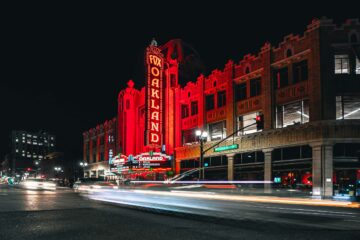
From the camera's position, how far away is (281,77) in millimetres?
37719

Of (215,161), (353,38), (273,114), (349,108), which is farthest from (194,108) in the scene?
(353,38)

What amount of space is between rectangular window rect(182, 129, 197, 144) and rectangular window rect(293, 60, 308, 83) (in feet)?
51.3

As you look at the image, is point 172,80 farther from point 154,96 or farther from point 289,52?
point 289,52

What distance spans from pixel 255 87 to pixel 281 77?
324 centimetres

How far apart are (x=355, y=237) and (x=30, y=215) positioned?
11.3 m

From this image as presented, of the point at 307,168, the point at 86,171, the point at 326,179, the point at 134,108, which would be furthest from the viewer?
the point at 86,171

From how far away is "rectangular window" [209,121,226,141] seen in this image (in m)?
44.2

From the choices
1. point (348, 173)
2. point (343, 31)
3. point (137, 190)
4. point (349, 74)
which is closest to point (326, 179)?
point (348, 173)

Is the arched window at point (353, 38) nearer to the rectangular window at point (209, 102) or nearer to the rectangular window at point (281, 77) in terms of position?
the rectangular window at point (281, 77)

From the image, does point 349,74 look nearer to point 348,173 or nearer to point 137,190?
point 348,173

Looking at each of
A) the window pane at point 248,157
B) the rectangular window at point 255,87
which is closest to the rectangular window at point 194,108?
the rectangular window at point 255,87

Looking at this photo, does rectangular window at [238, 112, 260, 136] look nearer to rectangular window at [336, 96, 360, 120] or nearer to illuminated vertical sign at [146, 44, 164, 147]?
rectangular window at [336, 96, 360, 120]

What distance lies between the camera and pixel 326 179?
A: 32281mm

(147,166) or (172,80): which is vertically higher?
(172,80)
